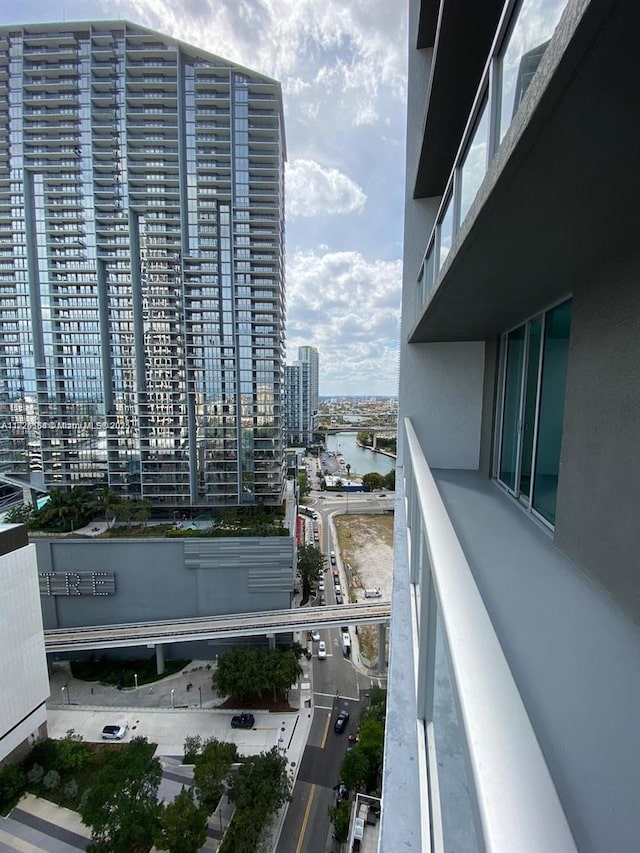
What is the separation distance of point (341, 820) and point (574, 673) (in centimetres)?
1124

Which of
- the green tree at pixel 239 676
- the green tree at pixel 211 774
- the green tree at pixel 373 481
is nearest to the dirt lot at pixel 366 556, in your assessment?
the green tree at pixel 239 676

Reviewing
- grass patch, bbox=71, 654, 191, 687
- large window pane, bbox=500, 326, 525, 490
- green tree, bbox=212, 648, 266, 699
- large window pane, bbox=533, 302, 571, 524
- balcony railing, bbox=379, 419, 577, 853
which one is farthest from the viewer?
grass patch, bbox=71, 654, 191, 687

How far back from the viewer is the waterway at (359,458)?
44.1 m

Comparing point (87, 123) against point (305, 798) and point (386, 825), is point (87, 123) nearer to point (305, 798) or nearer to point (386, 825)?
point (386, 825)

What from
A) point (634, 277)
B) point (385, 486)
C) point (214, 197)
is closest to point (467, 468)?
point (634, 277)

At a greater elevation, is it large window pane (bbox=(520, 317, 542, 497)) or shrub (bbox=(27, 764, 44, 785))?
large window pane (bbox=(520, 317, 542, 497))

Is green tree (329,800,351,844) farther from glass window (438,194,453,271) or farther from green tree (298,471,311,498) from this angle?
green tree (298,471,311,498)

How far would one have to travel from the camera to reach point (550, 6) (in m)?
1.01

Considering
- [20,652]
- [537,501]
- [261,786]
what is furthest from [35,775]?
[537,501]

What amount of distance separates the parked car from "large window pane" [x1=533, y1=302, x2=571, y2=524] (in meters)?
14.4

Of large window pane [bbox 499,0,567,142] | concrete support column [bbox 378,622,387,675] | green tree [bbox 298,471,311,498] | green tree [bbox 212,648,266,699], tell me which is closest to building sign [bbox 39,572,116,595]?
green tree [bbox 212,648,266,699]

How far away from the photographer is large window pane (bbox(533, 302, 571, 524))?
2527 mm

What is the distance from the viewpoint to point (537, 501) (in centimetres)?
276

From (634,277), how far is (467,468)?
3058 millimetres
